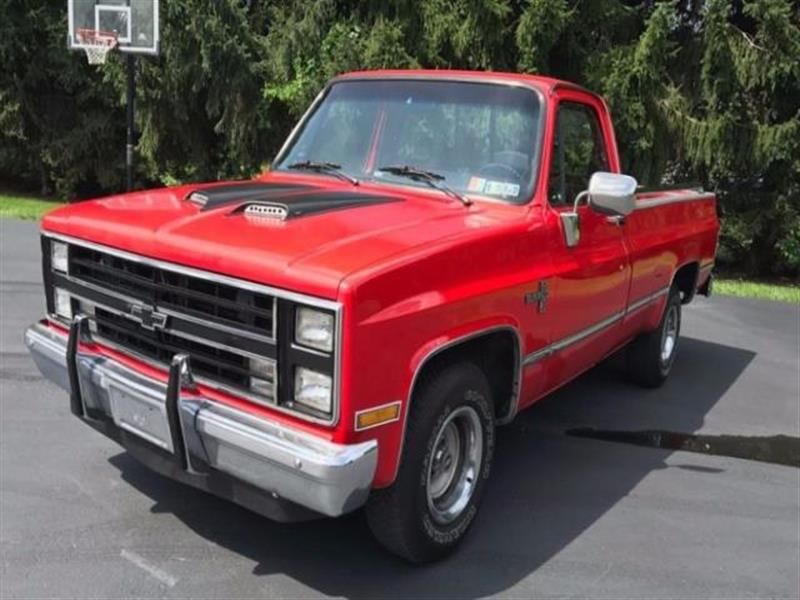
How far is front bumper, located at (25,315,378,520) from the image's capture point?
291cm

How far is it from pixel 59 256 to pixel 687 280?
4.79m

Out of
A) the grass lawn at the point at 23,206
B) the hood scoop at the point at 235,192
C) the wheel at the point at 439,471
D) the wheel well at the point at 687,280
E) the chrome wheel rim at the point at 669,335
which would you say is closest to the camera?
the wheel at the point at 439,471

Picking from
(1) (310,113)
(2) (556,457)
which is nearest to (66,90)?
(1) (310,113)

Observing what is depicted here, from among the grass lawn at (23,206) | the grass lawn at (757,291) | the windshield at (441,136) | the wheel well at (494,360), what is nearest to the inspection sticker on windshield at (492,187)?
the windshield at (441,136)

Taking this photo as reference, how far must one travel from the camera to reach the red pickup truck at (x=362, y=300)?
2.98m

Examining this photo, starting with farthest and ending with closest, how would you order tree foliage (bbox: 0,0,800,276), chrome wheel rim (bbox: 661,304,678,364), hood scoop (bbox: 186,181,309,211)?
1. tree foliage (bbox: 0,0,800,276)
2. chrome wheel rim (bbox: 661,304,678,364)
3. hood scoop (bbox: 186,181,309,211)

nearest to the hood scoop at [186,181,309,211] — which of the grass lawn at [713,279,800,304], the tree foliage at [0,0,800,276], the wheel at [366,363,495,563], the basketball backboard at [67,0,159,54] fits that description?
the wheel at [366,363,495,563]

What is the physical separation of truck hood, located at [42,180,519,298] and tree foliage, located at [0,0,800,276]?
9634 mm

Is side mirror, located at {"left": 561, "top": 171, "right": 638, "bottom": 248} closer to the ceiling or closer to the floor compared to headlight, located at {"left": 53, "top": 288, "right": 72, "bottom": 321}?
closer to the ceiling

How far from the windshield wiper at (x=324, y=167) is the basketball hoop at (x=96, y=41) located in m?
9.98

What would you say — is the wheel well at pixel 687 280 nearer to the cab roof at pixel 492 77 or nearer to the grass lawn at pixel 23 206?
the cab roof at pixel 492 77

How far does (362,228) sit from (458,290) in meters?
0.46

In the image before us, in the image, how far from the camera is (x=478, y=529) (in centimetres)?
400

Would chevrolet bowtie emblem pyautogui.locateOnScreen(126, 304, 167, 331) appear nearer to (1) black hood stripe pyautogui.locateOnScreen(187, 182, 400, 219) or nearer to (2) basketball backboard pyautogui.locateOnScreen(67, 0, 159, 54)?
(1) black hood stripe pyautogui.locateOnScreen(187, 182, 400, 219)
